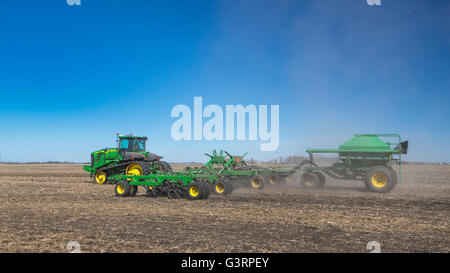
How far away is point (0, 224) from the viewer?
8352 millimetres

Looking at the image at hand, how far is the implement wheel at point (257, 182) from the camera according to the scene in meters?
16.3

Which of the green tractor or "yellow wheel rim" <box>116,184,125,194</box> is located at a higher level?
the green tractor

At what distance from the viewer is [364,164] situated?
1666 cm

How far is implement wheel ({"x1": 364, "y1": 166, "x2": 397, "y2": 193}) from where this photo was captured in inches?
589

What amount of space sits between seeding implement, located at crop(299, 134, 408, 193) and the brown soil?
231cm

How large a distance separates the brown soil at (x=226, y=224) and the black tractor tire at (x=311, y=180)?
4424mm

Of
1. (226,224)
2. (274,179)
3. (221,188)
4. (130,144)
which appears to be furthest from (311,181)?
(130,144)

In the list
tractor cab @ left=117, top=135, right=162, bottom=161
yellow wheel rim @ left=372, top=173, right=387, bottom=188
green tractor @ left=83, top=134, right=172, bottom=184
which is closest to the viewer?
yellow wheel rim @ left=372, top=173, right=387, bottom=188

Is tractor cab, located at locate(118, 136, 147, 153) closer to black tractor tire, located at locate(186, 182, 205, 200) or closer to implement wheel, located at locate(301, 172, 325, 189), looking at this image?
black tractor tire, located at locate(186, 182, 205, 200)

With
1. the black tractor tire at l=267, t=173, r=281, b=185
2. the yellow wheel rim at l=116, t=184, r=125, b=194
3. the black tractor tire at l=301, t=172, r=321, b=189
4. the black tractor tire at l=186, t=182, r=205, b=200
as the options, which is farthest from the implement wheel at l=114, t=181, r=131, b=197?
the black tractor tire at l=301, t=172, r=321, b=189

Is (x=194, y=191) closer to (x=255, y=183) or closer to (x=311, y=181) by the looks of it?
(x=255, y=183)
